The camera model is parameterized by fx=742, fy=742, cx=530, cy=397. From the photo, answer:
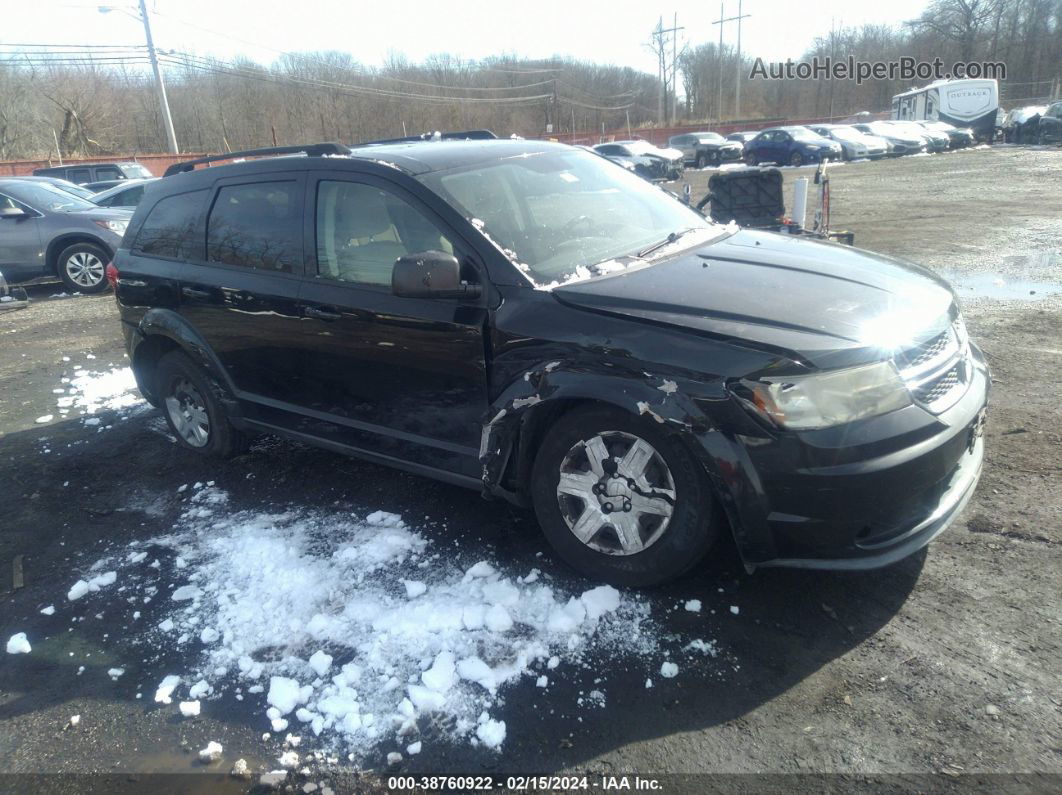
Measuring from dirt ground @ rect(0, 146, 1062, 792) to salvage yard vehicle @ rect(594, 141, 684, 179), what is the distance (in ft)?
73.0

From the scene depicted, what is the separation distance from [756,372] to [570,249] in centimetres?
123

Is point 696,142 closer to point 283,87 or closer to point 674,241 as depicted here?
point 674,241

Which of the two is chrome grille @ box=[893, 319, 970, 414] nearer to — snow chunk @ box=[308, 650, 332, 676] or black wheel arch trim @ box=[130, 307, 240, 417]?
snow chunk @ box=[308, 650, 332, 676]

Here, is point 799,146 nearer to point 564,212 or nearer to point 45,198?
point 45,198

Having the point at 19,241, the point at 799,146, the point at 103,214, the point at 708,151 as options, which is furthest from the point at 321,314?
the point at 708,151

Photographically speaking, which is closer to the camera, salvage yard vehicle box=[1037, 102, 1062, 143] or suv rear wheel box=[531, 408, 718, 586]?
suv rear wheel box=[531, 408, 718, 586]

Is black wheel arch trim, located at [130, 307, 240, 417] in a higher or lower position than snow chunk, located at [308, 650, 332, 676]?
higher

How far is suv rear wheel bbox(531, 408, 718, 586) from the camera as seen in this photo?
2.87 m

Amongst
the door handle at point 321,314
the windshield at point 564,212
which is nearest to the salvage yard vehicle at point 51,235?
the door handle at point 321,314

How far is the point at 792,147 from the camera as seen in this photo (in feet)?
102

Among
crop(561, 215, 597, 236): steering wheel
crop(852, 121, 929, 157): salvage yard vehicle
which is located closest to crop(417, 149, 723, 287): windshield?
crop(561, 215, 597, 236): steering wheel

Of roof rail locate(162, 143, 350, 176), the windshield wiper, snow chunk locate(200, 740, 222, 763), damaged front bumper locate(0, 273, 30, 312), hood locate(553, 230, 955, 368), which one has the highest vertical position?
roof rail locate(162, 143, 350, 176)

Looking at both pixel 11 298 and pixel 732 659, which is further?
pixel 11 298

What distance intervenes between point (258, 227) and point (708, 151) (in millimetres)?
33557
